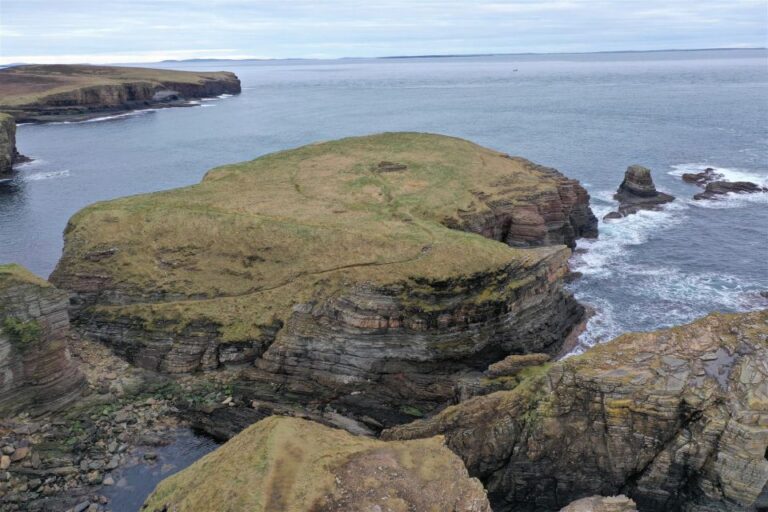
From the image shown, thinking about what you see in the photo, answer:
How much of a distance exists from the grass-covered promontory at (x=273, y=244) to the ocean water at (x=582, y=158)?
12978 mm

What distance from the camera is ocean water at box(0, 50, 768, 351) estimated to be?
53062 millimetres

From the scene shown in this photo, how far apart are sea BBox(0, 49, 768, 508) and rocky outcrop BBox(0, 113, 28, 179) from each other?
2.49 meters

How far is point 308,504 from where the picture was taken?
61.1ft

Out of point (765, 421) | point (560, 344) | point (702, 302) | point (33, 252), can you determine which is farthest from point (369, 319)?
point (33, 252)

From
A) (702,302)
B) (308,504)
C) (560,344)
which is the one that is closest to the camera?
(308,504)

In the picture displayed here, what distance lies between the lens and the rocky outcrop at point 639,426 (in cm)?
2350

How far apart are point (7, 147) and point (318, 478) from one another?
103 meters

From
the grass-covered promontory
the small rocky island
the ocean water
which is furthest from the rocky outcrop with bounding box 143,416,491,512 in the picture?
the ocean water

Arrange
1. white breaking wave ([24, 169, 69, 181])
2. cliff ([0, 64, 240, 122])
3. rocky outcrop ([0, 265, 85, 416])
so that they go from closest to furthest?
1. rocky outcrop ([0, 265, 85, 416])
2. white breaking wave ([24, 169, 69, 181])
3. cliff ([0, 64, 240, 122])

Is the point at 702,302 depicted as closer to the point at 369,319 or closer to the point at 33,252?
the point at 369,319

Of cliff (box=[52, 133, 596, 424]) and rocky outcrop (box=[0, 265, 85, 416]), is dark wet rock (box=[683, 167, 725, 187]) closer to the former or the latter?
cliff (box=[52, 133, 596, 424])

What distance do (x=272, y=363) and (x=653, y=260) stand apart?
40.2m

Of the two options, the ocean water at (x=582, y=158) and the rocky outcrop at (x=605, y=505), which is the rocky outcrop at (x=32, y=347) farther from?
the rocky outcrop at (x=605, y=505)

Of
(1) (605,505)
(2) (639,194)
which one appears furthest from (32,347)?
(2) (639,194)
